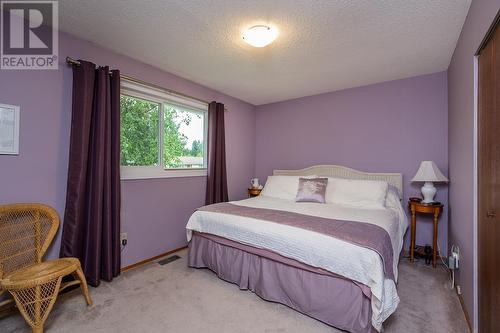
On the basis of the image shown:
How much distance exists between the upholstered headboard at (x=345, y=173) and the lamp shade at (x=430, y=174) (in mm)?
382

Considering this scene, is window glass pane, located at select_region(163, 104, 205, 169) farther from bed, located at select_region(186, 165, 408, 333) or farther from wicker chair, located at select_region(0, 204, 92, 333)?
wicker chair, located at select_region(0, 204, 92, 333)

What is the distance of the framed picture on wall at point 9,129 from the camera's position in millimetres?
1805

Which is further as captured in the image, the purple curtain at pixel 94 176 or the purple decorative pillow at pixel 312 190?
the purple decorative pillow at pixel 312 190

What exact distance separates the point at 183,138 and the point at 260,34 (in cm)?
191

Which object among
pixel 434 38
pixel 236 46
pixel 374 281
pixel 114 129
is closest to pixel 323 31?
pixel 236 46

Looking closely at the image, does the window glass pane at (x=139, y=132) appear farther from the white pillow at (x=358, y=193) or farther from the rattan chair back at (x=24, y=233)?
the white pillow at (x=358, y=193)

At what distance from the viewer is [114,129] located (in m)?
2.37

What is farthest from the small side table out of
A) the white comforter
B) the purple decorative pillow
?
the purple decorative pillow

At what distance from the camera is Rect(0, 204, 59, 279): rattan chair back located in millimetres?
1772

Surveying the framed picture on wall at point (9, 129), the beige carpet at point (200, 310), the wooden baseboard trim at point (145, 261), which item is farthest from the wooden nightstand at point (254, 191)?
the framed picture on wall at point (9, 129)

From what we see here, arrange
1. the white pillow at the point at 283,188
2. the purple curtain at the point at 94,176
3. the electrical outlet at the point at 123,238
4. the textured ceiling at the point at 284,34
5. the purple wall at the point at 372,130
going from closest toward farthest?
the textured ceiling at the point at 284,34
the purple curtain at the point at 94,176
the electrical outlet at the point at 123,238
the purple wall at the point at 372,130
the white pillow at the point at 283,188

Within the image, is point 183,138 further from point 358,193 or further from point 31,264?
point 358,193

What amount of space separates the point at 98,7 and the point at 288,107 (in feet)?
9.98

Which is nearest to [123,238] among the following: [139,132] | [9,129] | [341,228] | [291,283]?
[139,132]
